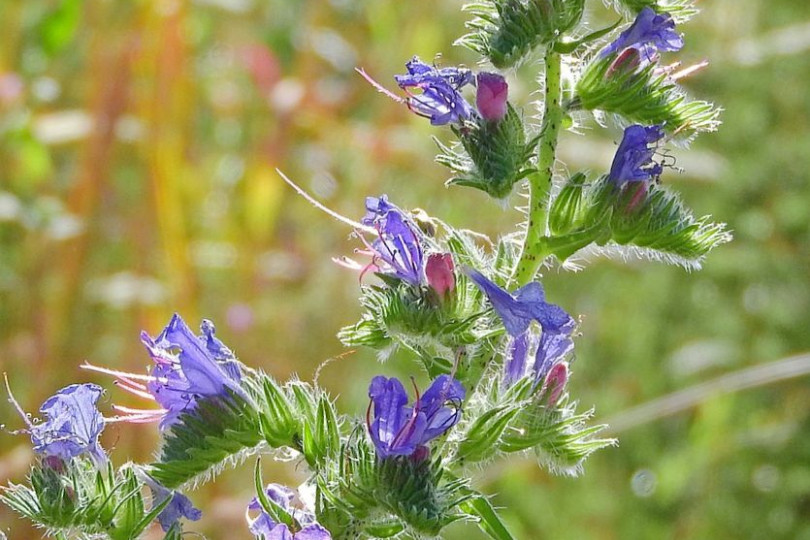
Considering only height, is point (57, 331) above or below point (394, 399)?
above

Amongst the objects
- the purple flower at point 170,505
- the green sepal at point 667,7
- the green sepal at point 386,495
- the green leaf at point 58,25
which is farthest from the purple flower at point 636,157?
the green leaf at point 58,25

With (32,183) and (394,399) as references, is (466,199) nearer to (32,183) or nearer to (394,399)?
(32,183)

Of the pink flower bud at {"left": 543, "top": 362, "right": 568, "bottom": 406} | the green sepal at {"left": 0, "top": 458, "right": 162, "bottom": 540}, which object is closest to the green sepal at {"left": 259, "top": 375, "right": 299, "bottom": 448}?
the green sepal at {"left": 0, "top": 458, "right": 162, "bottom": 540}

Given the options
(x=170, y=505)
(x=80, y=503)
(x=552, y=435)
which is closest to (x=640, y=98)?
(x=552, y=435)

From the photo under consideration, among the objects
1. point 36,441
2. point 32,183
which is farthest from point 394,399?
point 32,183

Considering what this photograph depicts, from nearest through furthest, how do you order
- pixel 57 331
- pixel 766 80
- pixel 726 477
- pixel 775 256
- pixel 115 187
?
pixel 57 331 → pixel 726 477 → pixel 115 187 → pixel 775 256 → pixel 766 80

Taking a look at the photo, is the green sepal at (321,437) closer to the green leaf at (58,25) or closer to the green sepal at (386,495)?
the green sepal at (386,495)
